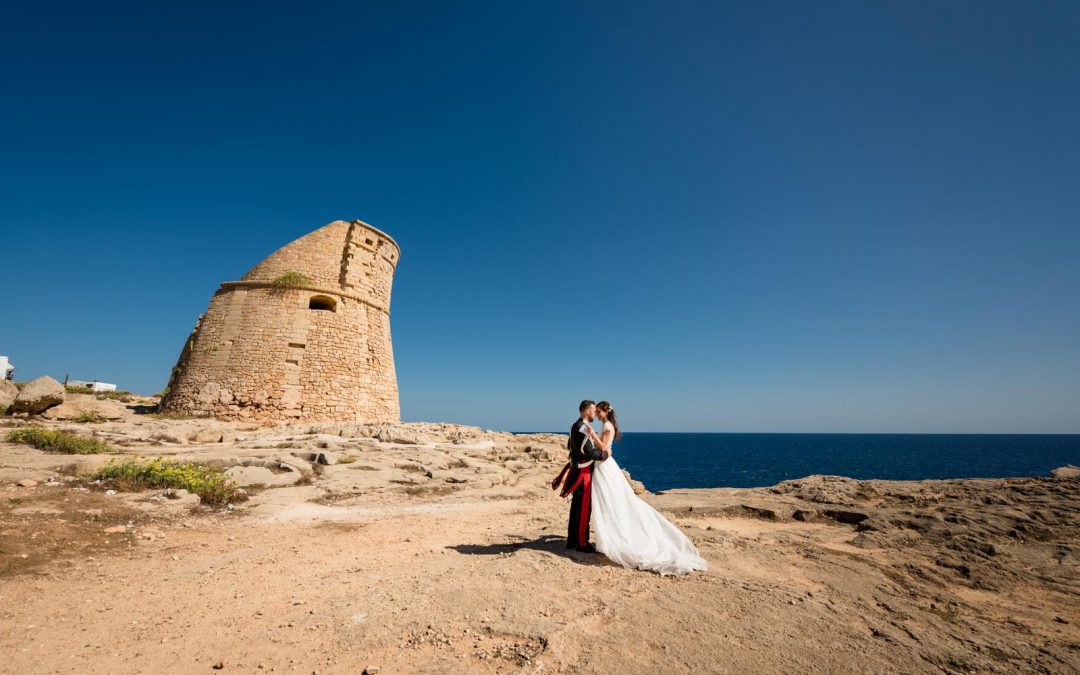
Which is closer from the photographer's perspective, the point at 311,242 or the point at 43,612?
the point at 43,612

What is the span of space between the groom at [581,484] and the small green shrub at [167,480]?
6.35 metres

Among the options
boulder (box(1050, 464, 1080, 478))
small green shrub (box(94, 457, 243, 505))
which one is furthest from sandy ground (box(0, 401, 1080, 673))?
boulder (box(1050, 464, 1080, 478))

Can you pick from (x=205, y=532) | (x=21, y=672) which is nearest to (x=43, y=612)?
(x=21, y=672)

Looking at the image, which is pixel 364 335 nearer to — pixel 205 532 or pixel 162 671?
pixel 205 532

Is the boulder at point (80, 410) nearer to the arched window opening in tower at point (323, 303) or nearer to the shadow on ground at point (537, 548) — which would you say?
the arched window opening in tower at point (323, 303)

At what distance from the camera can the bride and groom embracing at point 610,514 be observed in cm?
521

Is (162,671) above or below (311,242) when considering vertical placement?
below

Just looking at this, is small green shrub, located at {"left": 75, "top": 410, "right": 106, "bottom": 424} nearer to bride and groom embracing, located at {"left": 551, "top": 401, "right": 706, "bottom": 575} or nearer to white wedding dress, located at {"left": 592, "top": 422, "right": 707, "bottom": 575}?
bride and groom embracing, located at {"left": 551, "top": 401, "right": 706, "bottom": 575}

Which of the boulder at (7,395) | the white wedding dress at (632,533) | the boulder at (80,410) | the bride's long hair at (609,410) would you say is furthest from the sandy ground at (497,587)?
the boulder at (7,395)

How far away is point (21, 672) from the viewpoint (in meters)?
3.03

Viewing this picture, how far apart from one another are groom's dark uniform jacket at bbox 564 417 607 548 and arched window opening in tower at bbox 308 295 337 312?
17.2 metres

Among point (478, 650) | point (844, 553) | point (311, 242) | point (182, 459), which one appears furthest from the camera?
point (311, 242)

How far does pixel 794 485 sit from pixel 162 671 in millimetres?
12156

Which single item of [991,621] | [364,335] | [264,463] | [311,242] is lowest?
[991,621]
